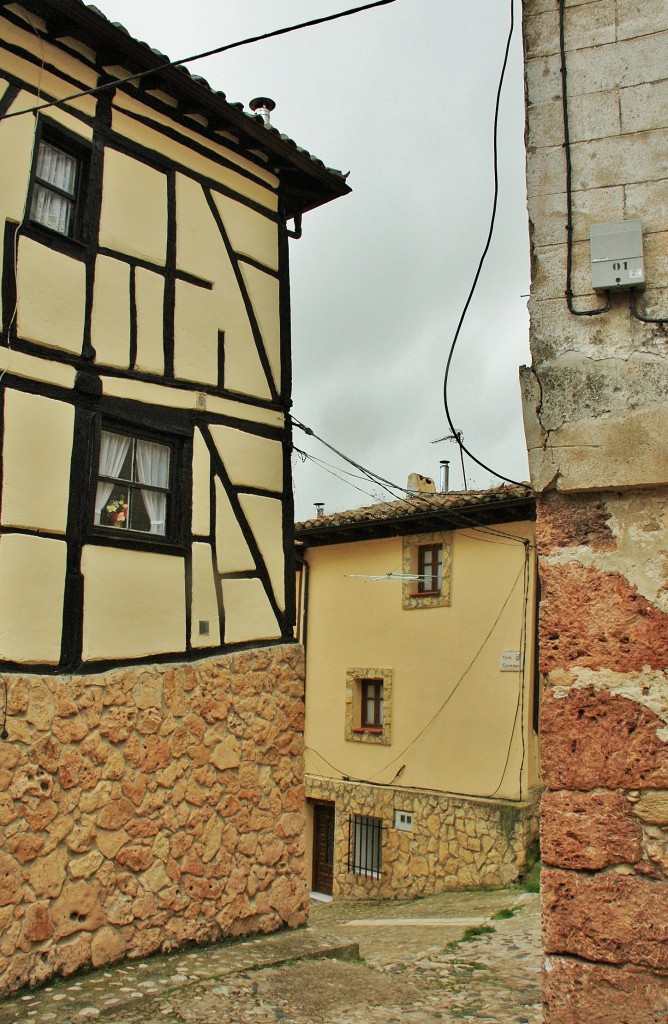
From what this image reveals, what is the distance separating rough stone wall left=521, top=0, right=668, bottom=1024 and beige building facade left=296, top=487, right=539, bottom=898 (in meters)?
9.39

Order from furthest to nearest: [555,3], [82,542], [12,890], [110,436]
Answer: [110,436] → [82,542] → [12,890] → [555,3]

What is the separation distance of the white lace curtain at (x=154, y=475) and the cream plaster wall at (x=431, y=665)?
710 cm

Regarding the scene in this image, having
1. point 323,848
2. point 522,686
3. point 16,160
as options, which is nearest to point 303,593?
point 323,848

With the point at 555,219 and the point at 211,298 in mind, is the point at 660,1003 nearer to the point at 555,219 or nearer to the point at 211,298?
the point at 555,219

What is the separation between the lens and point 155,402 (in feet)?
22.2

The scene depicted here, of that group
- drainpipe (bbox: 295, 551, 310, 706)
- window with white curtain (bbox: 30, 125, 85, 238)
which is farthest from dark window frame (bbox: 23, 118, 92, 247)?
drainpipe (bbox: 295, 551, 310, 706)

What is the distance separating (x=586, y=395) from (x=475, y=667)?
10.6 metres

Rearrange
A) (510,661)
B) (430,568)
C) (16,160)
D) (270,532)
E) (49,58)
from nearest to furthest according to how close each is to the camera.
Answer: (16,160) → (49,58) → (270,532) → (510,661) → (430,568)

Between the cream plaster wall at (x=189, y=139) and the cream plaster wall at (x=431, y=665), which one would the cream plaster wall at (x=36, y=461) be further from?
the cream plaster wall at (x=431, y=665)

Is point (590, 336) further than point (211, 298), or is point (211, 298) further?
point (211, 298)

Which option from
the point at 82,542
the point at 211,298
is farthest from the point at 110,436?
the point at 211,298

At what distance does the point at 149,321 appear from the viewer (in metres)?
6.82

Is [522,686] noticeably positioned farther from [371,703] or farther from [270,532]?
[270,532]

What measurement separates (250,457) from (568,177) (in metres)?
4.93
